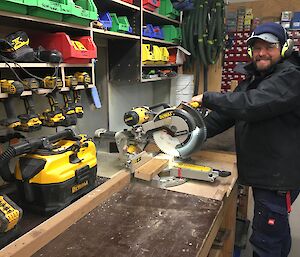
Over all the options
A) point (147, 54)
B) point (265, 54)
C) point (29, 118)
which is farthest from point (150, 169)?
point (147, 54)

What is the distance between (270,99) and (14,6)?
3.64 feet

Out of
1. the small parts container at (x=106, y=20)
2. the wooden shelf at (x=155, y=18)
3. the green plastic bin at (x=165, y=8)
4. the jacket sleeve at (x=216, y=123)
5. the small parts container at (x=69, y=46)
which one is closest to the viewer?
the small parts container at (x=69, y=46)

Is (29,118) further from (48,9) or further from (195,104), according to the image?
(195,104)

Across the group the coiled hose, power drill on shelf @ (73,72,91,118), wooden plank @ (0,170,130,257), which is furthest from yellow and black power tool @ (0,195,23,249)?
the coiled hose

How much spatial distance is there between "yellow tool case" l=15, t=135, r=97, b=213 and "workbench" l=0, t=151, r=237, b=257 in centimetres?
6

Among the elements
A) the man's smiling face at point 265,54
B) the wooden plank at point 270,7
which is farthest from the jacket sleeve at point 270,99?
the wooden plank at point 270,7

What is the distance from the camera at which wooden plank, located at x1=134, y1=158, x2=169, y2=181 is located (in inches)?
52.6

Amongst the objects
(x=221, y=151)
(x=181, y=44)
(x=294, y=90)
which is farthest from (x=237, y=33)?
(x=294, y=90)

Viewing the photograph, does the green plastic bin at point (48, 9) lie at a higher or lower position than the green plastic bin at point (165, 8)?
lower

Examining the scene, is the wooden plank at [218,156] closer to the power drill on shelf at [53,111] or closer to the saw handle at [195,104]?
the saw handle at [195,104]

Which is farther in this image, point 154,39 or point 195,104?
point 154,39

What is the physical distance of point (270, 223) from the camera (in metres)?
1.40

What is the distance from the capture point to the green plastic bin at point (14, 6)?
0.95 meters

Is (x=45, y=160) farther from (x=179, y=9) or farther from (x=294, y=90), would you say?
(x=179, y=9)
